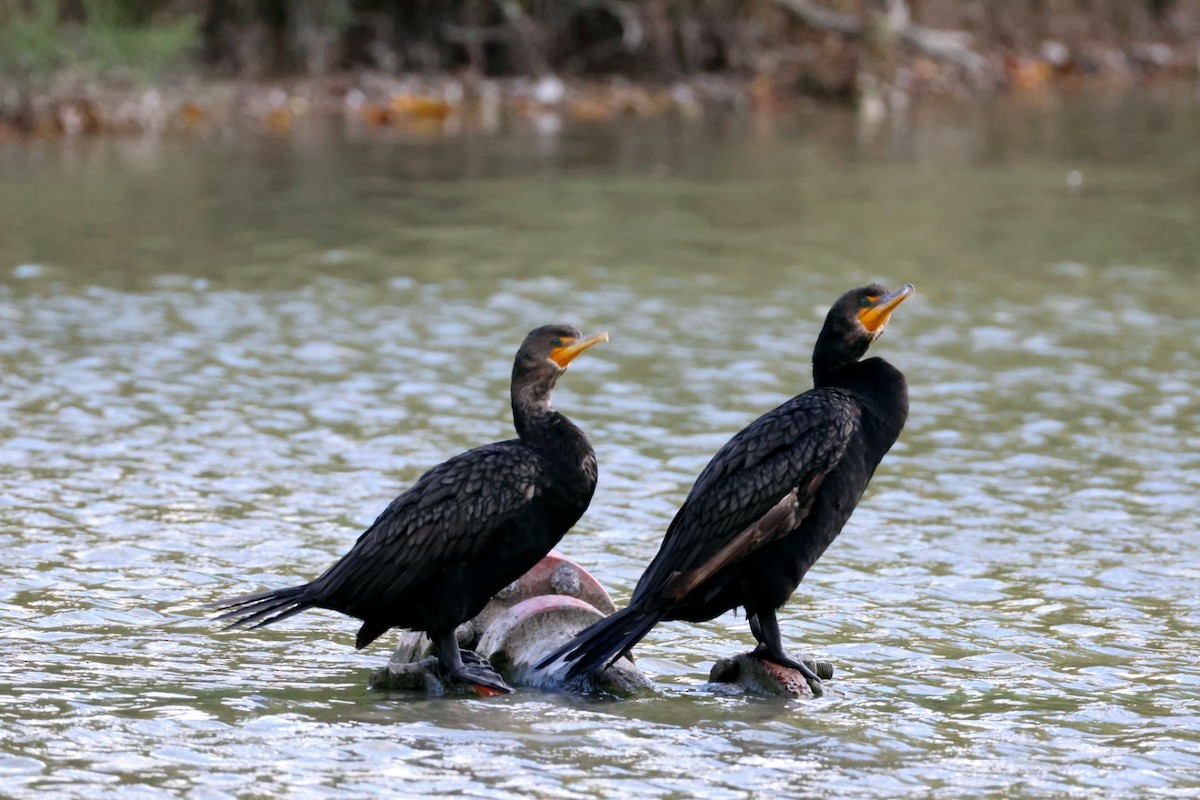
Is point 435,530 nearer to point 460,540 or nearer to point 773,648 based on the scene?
point 460,540

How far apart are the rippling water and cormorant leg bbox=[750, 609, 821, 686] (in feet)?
0.61

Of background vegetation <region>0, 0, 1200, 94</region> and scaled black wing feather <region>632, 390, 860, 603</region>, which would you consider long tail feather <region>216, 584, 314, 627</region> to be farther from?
background vegetation <region>0, 0, 1200, 94</region>

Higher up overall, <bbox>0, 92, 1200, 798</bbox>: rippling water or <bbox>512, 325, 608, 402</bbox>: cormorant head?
<bbox>512, 325, 608, 402</bbox>: cormorant head

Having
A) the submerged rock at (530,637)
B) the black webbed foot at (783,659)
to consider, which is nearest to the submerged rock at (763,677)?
the black webbed foot at (783,659)

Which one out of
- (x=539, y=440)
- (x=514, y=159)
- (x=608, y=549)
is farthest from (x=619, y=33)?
(x=539, y=440)

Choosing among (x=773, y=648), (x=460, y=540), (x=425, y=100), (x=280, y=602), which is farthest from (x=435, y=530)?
(x=425, y=100)

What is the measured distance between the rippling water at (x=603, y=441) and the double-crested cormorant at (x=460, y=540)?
29 cm

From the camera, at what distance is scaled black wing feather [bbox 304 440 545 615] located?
668cm

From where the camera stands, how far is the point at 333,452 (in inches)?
420

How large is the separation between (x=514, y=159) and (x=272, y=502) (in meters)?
13.7

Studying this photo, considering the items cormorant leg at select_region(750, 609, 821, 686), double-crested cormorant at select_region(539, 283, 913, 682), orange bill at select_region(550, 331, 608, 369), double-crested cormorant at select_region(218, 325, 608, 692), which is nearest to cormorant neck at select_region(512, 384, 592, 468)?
double-crested cormorant at select_region(218, 325, 608, 692)

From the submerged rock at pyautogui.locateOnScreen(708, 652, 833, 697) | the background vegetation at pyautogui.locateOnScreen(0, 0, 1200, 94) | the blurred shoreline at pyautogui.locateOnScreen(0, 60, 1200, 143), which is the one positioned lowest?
the submerged rock at pyautogui.locateOnScreen(708, 652, 833, 697)

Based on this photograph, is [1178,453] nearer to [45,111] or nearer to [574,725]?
[574,725]

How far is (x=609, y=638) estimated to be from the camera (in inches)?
268
